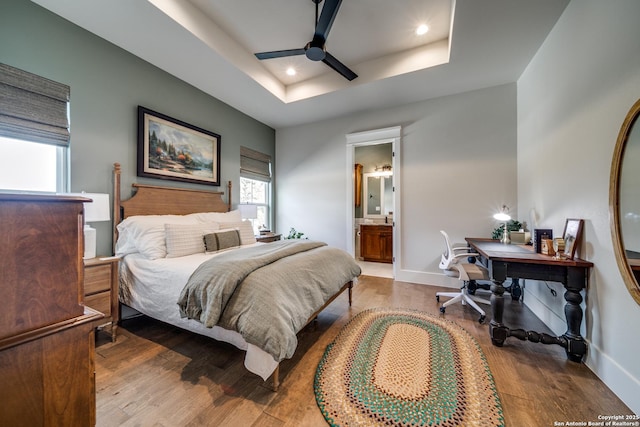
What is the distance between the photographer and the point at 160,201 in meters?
2.88

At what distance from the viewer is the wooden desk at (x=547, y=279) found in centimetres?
176

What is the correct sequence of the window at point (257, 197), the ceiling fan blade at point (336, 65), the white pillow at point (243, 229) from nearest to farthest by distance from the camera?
the ceiling fan blade at point (336, 65), the white pillow at point (243, 229), the window at point (257, 197)

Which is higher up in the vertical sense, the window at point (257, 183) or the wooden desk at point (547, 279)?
the window at point (257, 183)

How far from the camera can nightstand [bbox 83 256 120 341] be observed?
194 cm

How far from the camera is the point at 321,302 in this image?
1966mm

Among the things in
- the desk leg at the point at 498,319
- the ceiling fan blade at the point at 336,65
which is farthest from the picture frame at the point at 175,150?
the desk leg at the point at 498,319

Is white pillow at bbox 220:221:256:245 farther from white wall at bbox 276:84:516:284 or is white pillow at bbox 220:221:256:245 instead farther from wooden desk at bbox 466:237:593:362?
wooden desk at bbox 466:237:593:362

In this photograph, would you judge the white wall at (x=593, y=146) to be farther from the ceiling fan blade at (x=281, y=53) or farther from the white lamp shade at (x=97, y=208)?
the white lamp shade at (x=97, y=208)

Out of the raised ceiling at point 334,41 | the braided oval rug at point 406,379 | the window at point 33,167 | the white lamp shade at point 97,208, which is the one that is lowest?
the braided oval rug at point 406,379

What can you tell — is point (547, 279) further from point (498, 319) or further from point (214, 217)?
point (214, 217)

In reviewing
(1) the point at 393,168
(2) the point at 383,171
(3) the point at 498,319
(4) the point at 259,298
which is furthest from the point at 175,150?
(2) the point at 383,171

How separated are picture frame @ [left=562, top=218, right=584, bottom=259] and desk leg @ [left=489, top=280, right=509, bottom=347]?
1.79 feet

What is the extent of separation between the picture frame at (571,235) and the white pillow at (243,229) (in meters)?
3.13

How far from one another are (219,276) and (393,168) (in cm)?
318
